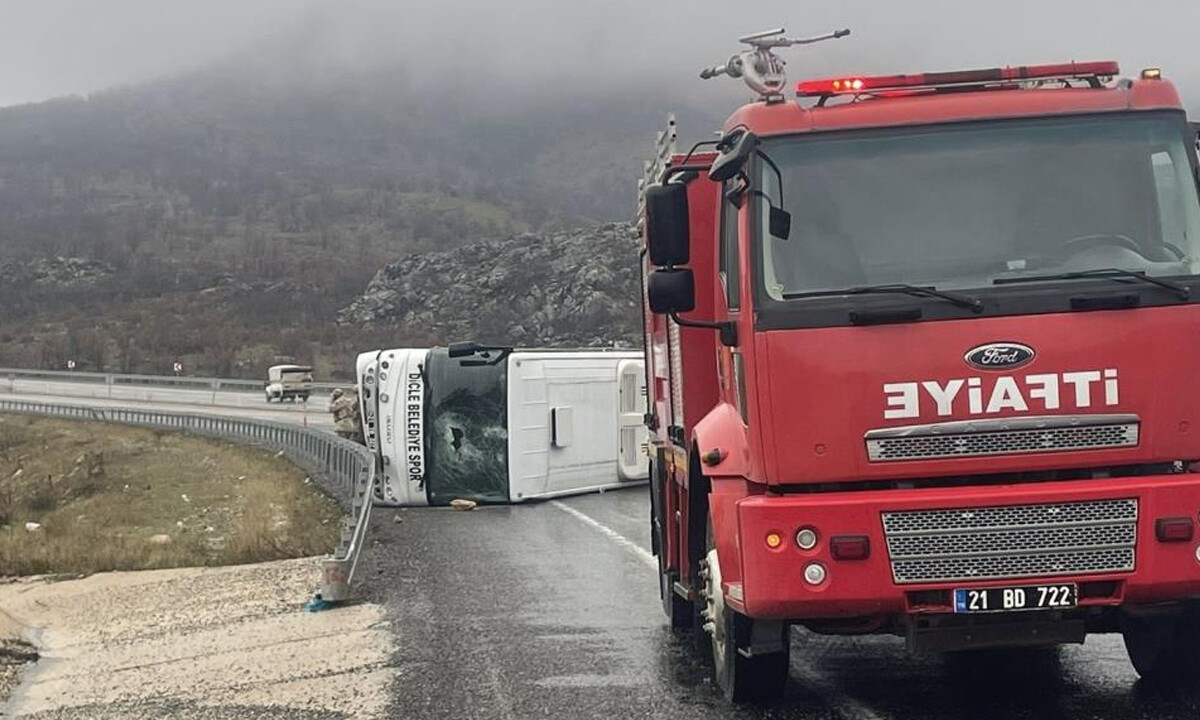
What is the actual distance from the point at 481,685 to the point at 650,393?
9.17ft

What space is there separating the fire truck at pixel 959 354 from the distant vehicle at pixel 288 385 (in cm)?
5010

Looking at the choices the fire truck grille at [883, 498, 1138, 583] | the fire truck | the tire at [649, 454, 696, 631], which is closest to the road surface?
the tire at [649, 454, 696, 631]

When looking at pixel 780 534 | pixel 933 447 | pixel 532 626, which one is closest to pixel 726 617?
pixel 780 534

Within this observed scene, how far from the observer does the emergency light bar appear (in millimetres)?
6332

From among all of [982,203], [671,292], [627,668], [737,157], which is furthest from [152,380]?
[982,203]

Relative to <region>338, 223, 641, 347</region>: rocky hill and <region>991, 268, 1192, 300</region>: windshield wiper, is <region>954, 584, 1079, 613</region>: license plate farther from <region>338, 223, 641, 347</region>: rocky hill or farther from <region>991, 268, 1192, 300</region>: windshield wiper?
<region>338, 223, 641, 347</region>: rocky hill

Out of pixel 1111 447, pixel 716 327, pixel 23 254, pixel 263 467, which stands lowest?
pixel 263 467

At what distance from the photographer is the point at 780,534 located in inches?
225

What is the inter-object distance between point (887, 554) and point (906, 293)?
1.06 metres

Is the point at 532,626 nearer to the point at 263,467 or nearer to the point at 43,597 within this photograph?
the point at 43,597

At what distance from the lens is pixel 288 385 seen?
55.1m

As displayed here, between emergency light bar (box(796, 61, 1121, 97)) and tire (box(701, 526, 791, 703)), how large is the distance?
7.08 ft

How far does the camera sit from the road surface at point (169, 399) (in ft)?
164

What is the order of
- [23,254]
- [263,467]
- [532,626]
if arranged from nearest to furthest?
[532,626] < [263,467] < [23,254]
